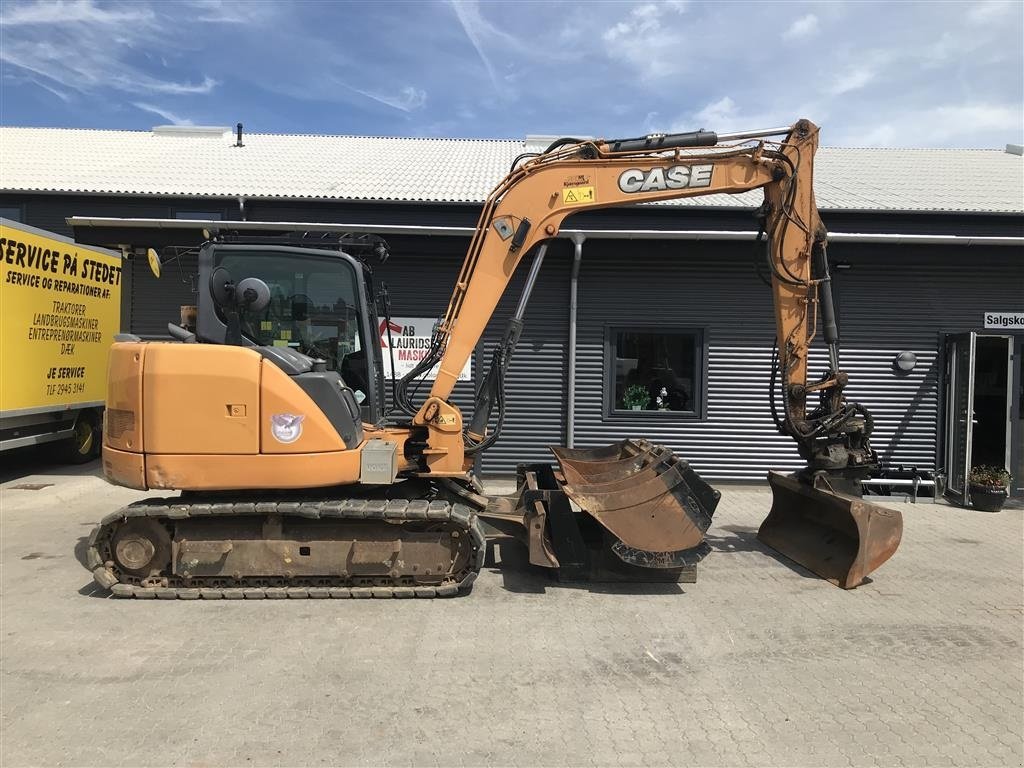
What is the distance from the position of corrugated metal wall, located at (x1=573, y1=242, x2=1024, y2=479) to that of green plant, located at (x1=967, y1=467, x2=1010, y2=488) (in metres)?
1.09

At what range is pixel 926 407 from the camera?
9625 mm

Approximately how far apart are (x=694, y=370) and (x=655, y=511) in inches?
194

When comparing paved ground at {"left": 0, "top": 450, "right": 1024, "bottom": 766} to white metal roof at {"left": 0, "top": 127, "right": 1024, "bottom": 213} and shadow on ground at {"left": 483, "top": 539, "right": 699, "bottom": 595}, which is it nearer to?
shadow on ground at {"left": 483, "top": 539, "right": 699, "bottom": 595}

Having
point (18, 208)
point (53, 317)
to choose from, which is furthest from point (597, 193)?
point (18, 208)

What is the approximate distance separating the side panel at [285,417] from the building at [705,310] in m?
4.46

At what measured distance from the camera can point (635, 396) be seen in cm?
970

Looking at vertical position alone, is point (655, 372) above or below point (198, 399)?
above

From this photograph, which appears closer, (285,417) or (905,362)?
(285,417)

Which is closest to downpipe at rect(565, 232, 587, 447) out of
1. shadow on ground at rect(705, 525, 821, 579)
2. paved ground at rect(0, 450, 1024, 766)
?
shadow on ground at rect(705, 525, 821, 579)

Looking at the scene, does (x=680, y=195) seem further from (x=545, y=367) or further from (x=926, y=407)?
(x=926, y=407)

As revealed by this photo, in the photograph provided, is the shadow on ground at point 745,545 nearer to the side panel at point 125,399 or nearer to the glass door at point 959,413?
the glass door at point 959,413

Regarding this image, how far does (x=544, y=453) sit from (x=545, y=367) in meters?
1.30

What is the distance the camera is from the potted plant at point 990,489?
8.23 metres

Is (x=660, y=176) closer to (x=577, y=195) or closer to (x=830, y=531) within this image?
(x=577, y=195)
